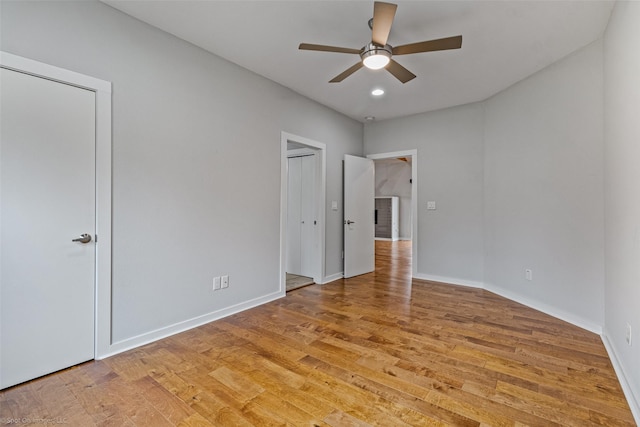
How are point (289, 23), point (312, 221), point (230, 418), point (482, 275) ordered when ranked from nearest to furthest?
point (230, 418)
point (289, 23)
point (482, 275)
point (312, 221)

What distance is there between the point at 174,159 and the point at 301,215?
246cm

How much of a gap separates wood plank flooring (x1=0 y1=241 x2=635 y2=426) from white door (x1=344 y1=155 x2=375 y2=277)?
182 centimetres

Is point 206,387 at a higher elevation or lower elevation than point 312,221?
lower

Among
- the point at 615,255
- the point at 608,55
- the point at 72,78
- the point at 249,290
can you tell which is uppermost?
the point at 608,55

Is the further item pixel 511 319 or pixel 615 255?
pixel 511 319

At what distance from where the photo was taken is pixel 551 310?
3238 millimetres

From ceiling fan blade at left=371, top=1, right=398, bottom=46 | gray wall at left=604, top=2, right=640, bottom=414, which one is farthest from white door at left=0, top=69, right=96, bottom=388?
gray wall at left=604, top=2, right=640, bottom=414

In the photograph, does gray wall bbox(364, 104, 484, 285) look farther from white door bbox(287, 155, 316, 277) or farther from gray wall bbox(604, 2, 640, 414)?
gray wall bbox(604, 2, 640, 414)

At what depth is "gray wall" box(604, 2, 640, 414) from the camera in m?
1.85

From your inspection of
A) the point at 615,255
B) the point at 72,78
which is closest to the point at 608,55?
the point at 615,255

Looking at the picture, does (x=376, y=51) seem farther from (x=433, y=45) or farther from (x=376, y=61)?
(x=433, y=45)

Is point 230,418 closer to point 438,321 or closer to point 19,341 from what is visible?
point 19,341

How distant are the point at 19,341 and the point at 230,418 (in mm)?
1487

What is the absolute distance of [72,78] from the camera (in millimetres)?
2133
